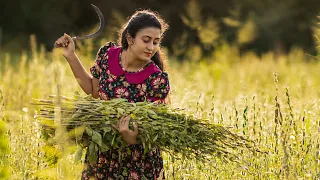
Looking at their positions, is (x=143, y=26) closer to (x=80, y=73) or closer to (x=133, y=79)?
(x=133, y=79)

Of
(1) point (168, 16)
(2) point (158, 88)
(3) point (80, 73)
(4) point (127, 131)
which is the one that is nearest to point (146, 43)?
(2) point (158, 88)

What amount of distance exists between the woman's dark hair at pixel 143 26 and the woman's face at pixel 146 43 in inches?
1.4

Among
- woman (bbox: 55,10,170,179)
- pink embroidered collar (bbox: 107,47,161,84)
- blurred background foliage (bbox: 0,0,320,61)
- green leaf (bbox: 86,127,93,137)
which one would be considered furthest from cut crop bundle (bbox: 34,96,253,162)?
blurred background foliage (bbox: 0,0,320,61)

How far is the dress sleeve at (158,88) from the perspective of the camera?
370cm

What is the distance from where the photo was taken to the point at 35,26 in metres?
27.8

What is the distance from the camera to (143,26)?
379 centimetres

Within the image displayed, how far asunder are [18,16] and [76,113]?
83.4ft

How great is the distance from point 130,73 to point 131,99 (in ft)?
0.49

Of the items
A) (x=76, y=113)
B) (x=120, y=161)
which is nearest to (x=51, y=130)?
(x=76, y=113)

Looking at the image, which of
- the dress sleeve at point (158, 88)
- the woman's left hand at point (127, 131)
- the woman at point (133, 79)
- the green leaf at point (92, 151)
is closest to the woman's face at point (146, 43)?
the woman at point (133, 79)

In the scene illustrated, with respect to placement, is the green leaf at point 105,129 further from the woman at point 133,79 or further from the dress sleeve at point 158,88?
the dress sleeve at point 158,88

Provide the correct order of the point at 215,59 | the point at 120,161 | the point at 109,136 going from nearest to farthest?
the point at 109,136, the point at 120,161, the point at 215,59

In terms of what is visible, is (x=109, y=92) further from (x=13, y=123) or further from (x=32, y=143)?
(x=13, y=123)

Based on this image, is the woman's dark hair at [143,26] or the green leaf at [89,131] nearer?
the green leaf at [89,131]
